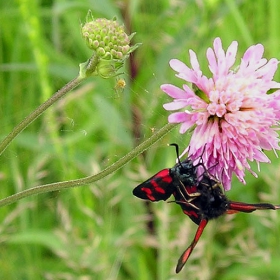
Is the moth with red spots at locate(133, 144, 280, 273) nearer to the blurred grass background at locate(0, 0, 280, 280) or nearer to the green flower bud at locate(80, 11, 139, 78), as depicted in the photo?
the green flower bud at locate(80, 11, 139, 78)

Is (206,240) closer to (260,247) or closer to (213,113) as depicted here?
(260,247)

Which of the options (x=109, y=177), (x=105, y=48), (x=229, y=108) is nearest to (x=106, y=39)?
(x=105, y=48)

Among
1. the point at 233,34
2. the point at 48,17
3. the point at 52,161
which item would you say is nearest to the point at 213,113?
the point at 52,161

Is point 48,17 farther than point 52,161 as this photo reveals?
Yes

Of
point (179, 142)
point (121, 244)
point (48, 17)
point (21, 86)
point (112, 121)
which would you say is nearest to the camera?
point (179, 142)

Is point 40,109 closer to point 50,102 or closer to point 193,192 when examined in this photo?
point 50,102

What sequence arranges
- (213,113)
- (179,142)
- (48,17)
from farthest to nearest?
(48,17) < (179,142) < (213,113)

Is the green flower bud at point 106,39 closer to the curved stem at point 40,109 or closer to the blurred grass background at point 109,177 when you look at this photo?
the curved stem at point 40,109
